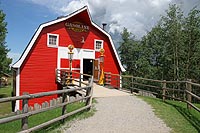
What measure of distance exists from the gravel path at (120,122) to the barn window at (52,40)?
30.7 feet

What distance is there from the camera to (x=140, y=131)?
602cm

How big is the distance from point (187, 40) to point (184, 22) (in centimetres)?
178

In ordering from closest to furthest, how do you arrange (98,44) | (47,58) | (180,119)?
(180,119), (47,58), (98,44)

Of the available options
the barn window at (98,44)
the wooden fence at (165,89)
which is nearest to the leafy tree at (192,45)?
the wooden fence at (165,89)

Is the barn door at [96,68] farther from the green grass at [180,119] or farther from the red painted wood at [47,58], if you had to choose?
the green grass at [180,119]

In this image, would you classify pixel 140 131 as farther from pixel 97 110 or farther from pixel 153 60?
pixel 153 60

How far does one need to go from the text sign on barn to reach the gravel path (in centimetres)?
1040

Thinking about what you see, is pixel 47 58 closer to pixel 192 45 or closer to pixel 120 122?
pixel 120 122

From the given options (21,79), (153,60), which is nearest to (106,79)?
(21,79)

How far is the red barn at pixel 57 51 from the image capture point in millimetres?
16062

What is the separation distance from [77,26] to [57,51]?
258cm

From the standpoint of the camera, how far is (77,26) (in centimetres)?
1848

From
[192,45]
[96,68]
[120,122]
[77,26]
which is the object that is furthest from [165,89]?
[192,45]

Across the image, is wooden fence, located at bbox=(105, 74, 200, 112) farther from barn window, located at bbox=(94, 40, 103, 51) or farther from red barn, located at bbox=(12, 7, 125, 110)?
barn window, located at bbox=(94, 40, 103, 51)
